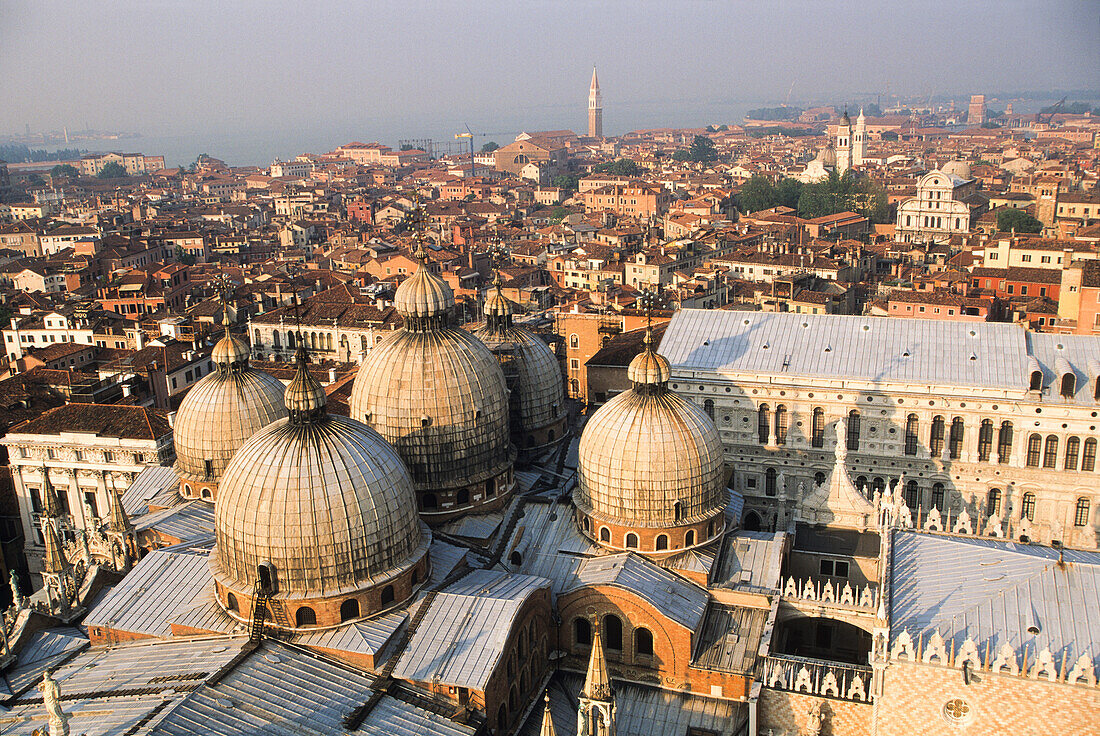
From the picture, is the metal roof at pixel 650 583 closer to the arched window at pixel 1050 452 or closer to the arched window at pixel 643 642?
the arched window at pixel 643 642

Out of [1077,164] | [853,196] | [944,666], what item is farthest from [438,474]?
[1077,164]

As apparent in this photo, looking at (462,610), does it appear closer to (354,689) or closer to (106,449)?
(354,689)

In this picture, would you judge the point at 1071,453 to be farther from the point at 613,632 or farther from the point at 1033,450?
the point at 613,632

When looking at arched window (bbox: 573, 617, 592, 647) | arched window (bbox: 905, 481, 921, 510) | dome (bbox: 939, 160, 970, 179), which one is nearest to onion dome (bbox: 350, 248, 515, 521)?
arched window (bbox: 573, 617, 592, 647)

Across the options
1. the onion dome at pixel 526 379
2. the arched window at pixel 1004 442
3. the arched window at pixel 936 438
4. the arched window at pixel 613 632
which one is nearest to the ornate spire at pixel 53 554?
the onion dome at pixel 526 379

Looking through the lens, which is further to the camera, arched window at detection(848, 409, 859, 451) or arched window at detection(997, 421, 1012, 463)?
arched window at detection(848, 409, 859, 451)

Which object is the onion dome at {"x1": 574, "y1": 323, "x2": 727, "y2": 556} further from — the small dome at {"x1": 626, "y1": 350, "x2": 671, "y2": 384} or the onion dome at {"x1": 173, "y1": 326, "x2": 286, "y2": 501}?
the onion dome at {"x1": 173, "y1": 326, "x2": 286, "y2": 501}

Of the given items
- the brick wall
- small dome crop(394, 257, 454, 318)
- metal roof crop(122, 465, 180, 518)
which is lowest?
the brick wall
